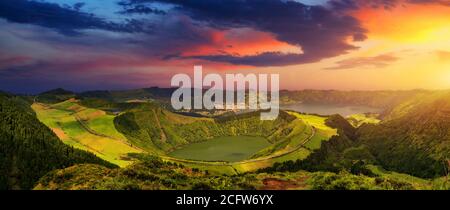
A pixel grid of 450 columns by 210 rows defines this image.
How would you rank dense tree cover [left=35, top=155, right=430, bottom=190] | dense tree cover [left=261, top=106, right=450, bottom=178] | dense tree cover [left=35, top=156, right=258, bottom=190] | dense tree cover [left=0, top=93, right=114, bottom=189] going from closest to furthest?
dense tree cover [left=35, top=155, right=430, bottom=190]
dense tree cover [left=35, top=156, right=258, bottom=190]
dense tree cover [left=0, top=93, right=114, bottom=189]
dense tree cover [left=261, top=106, right=450, bottom=178]

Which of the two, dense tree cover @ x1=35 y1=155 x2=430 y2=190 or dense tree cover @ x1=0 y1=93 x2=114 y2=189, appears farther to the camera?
dense tree cover @ x1=0 y1=93 x2=114 y2=189

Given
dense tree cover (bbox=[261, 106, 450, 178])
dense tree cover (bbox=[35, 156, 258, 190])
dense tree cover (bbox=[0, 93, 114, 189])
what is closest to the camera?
dense tree cover (bbox=[35, 156, 258, 190])

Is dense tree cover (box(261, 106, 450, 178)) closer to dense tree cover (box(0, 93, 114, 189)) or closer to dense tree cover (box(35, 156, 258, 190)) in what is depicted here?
dense tree cover (box(0, 93, 114, 189))

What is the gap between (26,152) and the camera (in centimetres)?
14462

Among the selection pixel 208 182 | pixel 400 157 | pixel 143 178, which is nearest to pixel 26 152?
pixel 143 178

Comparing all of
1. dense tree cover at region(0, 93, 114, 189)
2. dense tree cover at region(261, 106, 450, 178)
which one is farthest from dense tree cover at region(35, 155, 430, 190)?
dense tree cover at region(261, 106, 450, 178)

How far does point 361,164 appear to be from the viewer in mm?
163750

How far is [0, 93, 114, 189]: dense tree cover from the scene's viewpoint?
129250mm

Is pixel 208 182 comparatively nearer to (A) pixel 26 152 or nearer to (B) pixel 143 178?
(B) pixel 143 178

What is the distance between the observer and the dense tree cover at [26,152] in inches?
5089

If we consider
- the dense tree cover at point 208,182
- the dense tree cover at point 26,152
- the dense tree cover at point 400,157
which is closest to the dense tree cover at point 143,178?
the dense tree cover at point 208,182
